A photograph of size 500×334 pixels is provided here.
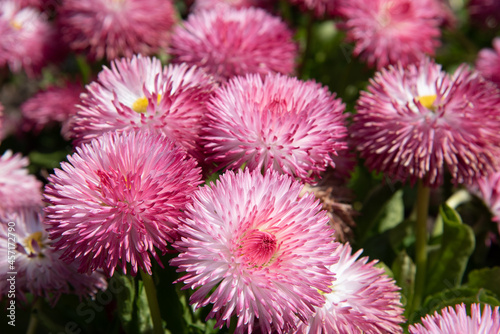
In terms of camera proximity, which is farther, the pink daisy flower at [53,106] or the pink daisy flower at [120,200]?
the pink daisy flower at [53,106]

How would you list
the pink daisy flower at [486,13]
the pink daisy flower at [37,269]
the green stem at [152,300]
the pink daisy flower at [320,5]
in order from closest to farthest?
the green stem at [152,300]
the pink daisy flower at [37,269]
the pink daisy flower at [320,5]
the pink daisy flower at [486,13]

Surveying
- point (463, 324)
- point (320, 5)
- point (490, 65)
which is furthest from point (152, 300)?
point (490, 65)

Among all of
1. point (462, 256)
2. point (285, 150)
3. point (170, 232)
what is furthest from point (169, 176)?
point (462, 256)

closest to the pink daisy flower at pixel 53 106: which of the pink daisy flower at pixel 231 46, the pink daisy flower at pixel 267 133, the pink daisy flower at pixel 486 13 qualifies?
the pink daisy flower at pixel 231 46

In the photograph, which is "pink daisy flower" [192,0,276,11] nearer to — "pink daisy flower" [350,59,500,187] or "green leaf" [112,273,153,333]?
"pink daisy flower" [350,59,500,187]

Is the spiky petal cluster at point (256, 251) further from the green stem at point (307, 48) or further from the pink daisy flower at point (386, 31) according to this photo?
the green stem at point (307, 48)

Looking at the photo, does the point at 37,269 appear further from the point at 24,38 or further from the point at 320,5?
the point at 320,5

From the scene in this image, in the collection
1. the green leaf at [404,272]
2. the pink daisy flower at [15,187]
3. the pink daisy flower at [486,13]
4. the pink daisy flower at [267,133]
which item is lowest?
the pink daisy flower at [15,187]
